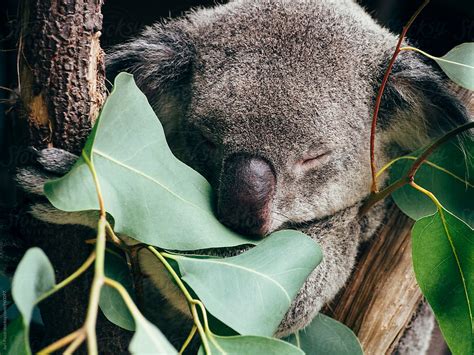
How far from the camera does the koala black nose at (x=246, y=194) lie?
4.62 feet

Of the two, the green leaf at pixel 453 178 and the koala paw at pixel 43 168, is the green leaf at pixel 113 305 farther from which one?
the green leaf at pixel 453 178

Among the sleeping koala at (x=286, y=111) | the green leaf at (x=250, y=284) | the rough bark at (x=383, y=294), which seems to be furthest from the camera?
the rough bark at (x=383, y=294)

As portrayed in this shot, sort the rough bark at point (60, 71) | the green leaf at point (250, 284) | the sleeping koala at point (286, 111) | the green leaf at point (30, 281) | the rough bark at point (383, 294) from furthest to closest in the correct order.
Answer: the rough bark at point (383, 294) → the sleeping koala at point (286, 111) → the rough bark at point (60, 71) → the green leaf at point (250, 284) → the green leaf at point (30, 281)

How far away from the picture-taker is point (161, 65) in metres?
1.82

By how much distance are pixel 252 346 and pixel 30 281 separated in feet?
1.38

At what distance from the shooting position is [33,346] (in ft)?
6.23

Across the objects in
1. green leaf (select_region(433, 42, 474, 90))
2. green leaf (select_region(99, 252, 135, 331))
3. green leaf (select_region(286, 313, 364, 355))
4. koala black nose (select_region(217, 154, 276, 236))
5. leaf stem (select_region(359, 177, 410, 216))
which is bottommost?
green leaf (select_region(286, 313, 364, 355))

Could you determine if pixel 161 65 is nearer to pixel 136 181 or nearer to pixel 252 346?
pixel 136 181

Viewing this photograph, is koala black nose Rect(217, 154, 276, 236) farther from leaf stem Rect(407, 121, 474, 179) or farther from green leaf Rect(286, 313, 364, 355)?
green leaf Rect(286, 313, 364, 355)

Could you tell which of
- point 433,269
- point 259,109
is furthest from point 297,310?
point 259,109

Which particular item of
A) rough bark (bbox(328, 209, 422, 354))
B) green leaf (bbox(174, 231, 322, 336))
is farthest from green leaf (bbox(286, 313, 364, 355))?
green leaf (bbox(174, 231, 322, 336))

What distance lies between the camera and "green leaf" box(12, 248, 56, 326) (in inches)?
29.7

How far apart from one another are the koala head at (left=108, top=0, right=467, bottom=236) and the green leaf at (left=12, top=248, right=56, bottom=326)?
0.61m

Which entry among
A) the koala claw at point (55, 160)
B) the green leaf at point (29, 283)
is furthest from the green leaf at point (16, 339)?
the koala claw at point (55, 160)
